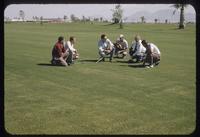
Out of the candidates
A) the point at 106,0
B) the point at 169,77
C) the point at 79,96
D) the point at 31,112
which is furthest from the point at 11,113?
the point at 169,77

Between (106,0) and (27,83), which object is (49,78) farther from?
(106,0)

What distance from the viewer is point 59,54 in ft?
49.9

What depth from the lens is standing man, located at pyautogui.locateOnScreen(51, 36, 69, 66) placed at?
1504 cm

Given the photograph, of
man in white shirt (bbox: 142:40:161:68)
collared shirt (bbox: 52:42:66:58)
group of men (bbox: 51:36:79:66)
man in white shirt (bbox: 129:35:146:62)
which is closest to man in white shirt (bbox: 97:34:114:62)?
man in white shirt (bbox: 129:35:146:62)

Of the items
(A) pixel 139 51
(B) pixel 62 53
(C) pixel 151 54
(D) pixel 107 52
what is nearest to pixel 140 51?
(A) pixel 139 51

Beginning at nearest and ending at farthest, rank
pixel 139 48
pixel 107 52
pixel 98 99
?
pixel 98 99
pixel 139 48
pixel 107 52

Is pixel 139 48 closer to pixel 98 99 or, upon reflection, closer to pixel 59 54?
pixel 59 54

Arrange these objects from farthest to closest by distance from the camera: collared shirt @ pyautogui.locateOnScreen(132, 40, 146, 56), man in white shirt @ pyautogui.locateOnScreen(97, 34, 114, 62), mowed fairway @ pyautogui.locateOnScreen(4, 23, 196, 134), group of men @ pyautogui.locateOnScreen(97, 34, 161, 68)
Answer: man in white shirt @ pyautogui.locateOnScreen(97, 34, 114, 62), collared shirt @ pyautogui.locateOnScreen(132, 40, 146, 56), group of men @ pyautogui.locateOnScreen(97, 34, 161, 68), mowed fairway @ pyautogui.locateOnScreen(4, 23, 196, 134)

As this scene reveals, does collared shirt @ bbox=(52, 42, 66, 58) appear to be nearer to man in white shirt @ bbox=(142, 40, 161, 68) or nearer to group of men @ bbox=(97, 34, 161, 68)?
group of men @ bbox=(97, 34, 161, 68)

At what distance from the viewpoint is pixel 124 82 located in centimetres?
1188

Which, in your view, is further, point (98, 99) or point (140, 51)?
point (140, 51)

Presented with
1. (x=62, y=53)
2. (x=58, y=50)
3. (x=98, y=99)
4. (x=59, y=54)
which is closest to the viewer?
(x=98, y=99)

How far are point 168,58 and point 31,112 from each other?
12.3 m

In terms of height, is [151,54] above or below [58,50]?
below
